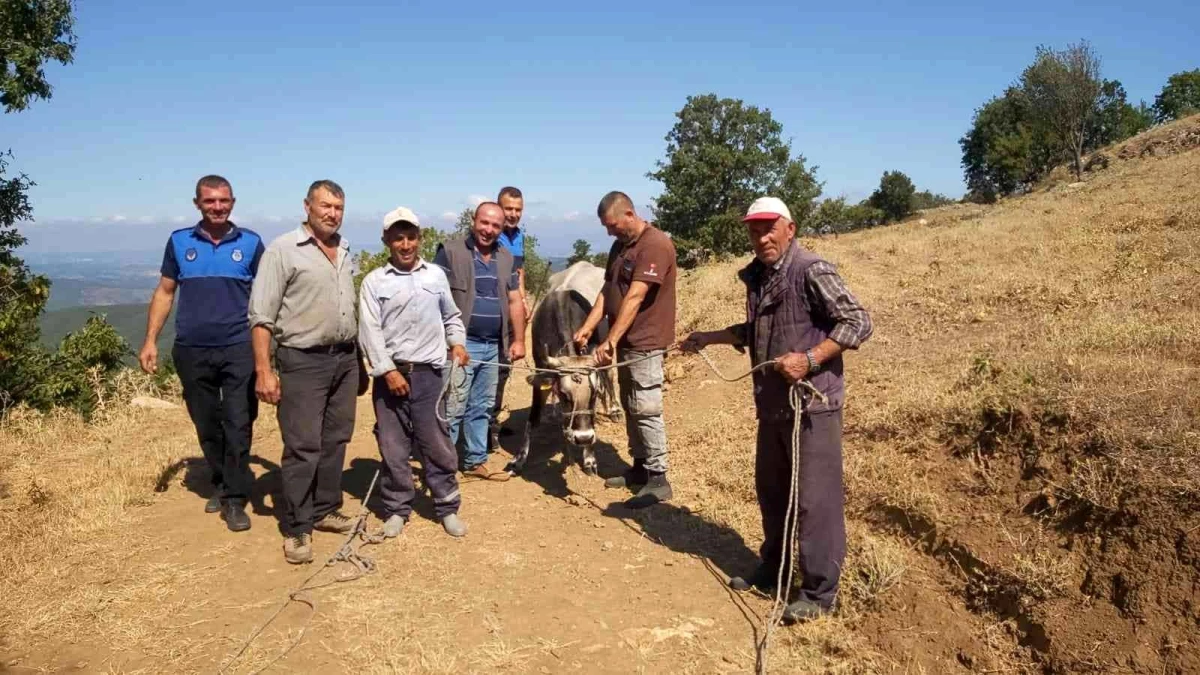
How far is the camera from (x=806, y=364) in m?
3.49

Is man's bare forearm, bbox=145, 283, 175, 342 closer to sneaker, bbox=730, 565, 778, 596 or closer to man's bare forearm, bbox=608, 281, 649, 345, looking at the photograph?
man's bare forearm, bbox=608, 281, 649, 345

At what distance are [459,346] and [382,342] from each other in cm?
60

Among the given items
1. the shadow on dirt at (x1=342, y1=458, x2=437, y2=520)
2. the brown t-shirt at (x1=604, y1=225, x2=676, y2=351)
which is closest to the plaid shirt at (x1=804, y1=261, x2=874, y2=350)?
the brown t-shirt at (x1=604, y1=225, x2=676, y2=351)

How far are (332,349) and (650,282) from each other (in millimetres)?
2183

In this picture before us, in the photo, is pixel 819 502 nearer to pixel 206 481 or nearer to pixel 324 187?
pixel 324 187

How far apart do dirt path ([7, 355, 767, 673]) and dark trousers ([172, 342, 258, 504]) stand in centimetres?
46

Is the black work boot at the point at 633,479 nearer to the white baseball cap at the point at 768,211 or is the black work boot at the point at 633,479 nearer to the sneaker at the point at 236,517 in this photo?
the sneaker at the point at 236,517

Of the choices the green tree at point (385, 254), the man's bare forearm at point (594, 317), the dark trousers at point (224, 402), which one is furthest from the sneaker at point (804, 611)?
the green tree at point (385, 254)

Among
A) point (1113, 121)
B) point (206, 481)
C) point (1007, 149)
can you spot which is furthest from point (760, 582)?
point (1113, 121)

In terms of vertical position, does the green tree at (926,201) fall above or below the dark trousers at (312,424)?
above

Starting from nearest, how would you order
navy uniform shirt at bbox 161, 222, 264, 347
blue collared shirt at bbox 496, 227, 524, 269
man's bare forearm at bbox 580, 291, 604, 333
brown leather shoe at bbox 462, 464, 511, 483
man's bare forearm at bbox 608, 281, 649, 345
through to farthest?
navy uniform shirt at bbox 161, 222, 264, 347
man's bare forearm at bbox 608, 281, 649, 345
man's bare forearm at bbox 580, 291, 604, 333
brown leather shoe at bbox 462, 464, 511, 483
blue collared shirt at bbox 496, 227, 524, 269

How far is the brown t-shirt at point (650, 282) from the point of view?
519cm

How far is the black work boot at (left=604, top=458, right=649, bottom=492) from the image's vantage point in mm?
6035

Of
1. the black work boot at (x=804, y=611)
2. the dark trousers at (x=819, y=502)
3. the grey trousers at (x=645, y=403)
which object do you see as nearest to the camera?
the dark trousers at (x=819, y=502)
